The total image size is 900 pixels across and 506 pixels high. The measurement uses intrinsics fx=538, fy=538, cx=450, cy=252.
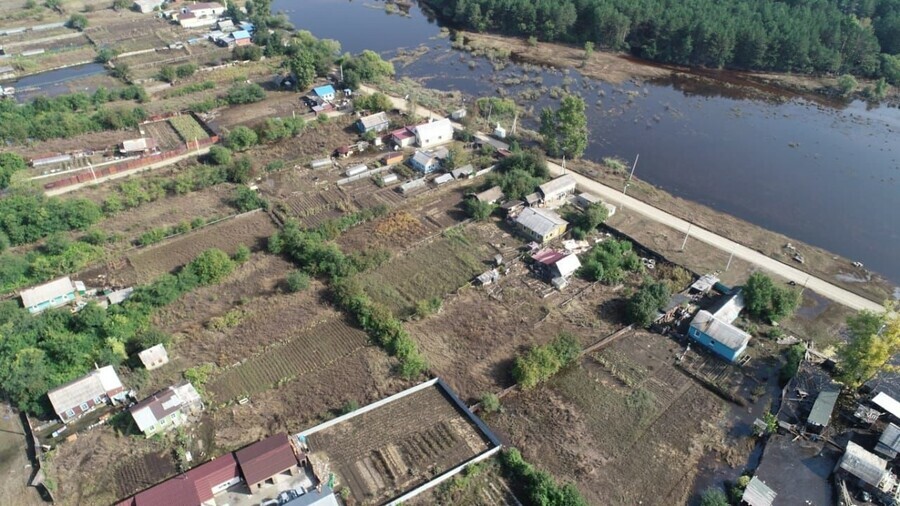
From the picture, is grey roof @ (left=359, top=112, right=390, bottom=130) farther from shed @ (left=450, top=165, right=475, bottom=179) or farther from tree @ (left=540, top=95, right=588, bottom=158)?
tree @ (left=540, top=95, right=588, bottom=158)

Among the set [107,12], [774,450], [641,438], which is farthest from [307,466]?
[107,12]

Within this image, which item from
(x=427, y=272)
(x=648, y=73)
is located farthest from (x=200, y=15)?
(x=427, y=272)

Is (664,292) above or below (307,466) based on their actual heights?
above

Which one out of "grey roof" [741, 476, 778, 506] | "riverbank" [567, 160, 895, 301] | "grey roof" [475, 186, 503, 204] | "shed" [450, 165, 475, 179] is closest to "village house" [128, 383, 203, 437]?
"grey roof" [475, 186, 503, 204]

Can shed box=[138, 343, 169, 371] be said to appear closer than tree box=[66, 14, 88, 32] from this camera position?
Yes

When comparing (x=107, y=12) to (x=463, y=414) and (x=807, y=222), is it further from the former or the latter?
(x=807, y=222)

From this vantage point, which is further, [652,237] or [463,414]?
[652,237]
